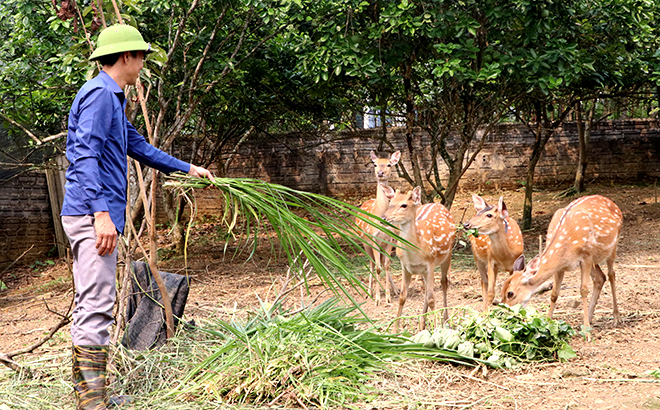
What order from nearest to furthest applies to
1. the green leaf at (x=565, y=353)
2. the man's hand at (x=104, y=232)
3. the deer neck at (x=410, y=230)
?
the man's hand at (x=104, y=232) < the green leaf at (x=565, y=353) < the deer neck at (x=410, y=230)

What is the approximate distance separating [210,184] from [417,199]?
239cm

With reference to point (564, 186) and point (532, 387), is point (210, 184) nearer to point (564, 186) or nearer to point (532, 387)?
point (532, 387)

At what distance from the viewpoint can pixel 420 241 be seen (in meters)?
5.36

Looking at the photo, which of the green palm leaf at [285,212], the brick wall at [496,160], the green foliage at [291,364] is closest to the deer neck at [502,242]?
the green foliage at [291,364]

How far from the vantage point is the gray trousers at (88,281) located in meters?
3.01

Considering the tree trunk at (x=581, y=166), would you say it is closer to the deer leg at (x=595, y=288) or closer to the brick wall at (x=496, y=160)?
the brick wall at (x=496, y=160)

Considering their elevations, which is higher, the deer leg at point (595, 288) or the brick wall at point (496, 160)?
the brick wall at point (496, 160)

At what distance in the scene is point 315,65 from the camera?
281 inches

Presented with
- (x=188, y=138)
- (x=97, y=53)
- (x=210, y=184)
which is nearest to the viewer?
(x=97, y=53)

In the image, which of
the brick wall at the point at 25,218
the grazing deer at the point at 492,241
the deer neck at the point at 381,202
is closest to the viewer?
the grazing deer at the point at 492,241

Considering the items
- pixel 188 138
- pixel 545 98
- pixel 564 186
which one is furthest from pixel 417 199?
pixel 564 186

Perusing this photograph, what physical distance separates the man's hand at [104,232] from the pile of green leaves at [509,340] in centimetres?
213

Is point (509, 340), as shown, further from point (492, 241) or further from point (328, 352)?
point (492, 241)

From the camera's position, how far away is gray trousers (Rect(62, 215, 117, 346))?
9.87 feet
